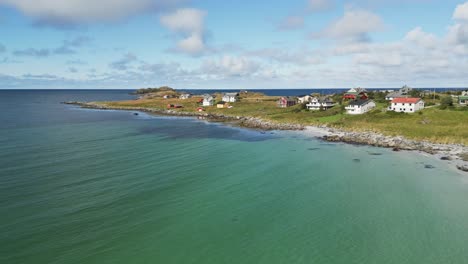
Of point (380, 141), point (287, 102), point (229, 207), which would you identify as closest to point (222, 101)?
point (287, 102)

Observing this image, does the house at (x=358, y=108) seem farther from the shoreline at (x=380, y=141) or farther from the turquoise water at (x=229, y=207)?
the turquoise water at (x=229, y=207)

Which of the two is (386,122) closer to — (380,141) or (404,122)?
(404,122)

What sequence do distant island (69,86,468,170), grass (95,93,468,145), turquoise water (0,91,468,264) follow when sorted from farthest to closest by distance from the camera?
1. grass (95,93,468,145)
2. distant island (69,86,468,170)
3. turquoise water (0,91,468,264)

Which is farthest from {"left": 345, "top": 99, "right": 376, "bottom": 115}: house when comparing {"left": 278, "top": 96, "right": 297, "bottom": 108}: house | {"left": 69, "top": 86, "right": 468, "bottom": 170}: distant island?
{"left": 278, "top": 96, "right": 297, "bottom": 108}: house

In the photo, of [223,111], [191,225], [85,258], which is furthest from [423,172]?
[223,111]

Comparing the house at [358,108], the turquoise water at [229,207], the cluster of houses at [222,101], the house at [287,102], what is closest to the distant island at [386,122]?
the house at [358,108]

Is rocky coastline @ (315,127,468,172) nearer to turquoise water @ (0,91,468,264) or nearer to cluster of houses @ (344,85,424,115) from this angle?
turquoise water @ (0,91,468,264)

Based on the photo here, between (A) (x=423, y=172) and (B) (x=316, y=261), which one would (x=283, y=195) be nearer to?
(B) (x=316, y=261)

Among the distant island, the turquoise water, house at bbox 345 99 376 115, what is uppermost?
house at bbox 345 99 376 115
